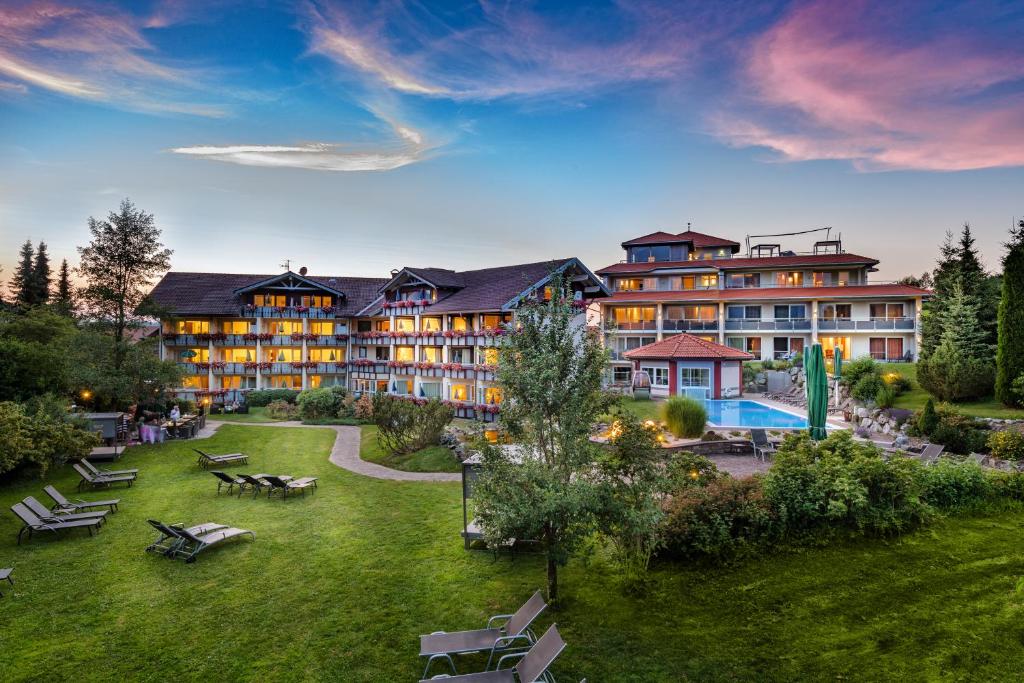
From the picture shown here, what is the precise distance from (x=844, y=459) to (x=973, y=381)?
17518 millimetres

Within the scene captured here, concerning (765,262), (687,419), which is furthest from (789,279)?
(687,419)

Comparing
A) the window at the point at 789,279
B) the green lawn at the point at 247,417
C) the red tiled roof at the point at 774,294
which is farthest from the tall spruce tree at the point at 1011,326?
the green lawn at the point at 247,417

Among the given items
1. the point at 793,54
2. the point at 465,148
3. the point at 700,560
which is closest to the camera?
the point at 700,560

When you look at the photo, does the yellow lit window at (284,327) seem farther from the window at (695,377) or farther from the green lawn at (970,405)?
the green lawn at (970,405)

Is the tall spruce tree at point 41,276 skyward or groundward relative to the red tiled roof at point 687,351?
skyward

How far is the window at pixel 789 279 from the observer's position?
4803 cm

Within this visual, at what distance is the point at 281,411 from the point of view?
1437 inches

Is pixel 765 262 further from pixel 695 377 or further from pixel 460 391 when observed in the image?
pixel 460 391

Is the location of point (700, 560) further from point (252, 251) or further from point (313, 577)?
point (252, 251)

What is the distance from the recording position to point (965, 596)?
831cm

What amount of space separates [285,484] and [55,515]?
19.0 ft

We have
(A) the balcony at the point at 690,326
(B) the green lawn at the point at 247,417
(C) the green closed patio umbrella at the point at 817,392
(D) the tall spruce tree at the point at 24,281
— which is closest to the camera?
(C) the green closed patio umbrella at the point at 817,392

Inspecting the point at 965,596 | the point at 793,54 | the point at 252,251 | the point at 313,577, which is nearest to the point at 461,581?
the point at 313,577

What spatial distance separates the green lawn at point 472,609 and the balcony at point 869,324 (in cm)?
3584
